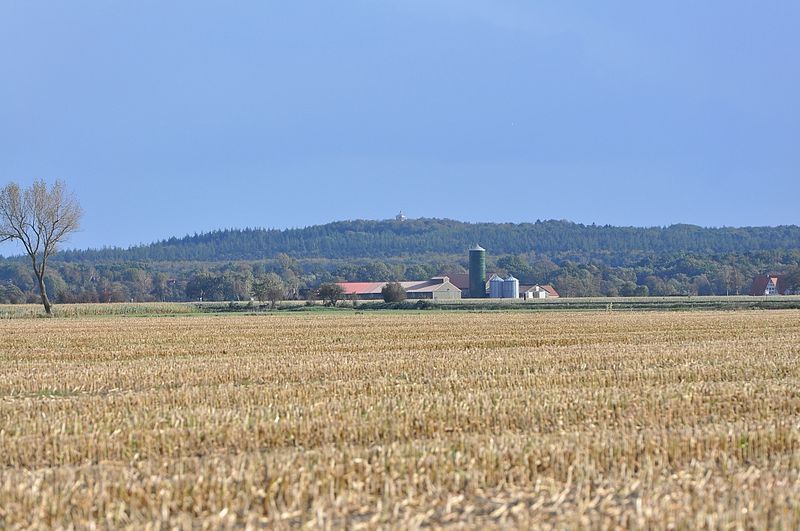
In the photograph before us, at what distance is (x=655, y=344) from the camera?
2805 cm

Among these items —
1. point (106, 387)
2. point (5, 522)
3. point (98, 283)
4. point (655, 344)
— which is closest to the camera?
point (5, 522)

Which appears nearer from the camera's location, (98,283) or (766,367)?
(766,367)

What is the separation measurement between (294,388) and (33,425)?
195 inches

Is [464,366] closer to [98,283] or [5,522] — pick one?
[5,522]

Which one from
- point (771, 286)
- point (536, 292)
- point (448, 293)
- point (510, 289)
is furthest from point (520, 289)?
point (771, 286)

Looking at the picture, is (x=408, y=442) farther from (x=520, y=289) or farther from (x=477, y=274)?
(x=477, y=274)

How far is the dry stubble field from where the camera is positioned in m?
8.45

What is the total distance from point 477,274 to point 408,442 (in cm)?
14979

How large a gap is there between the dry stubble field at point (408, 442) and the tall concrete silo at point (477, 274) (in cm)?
13554

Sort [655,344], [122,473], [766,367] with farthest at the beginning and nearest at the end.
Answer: [655,344]
[766,367]
[122,473]

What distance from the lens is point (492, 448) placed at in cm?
1054

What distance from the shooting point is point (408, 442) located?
1157 centimetres

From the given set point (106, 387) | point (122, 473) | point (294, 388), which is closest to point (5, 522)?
point (122, 473)

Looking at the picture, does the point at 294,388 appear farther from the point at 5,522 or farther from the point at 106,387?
the point at 5,522
